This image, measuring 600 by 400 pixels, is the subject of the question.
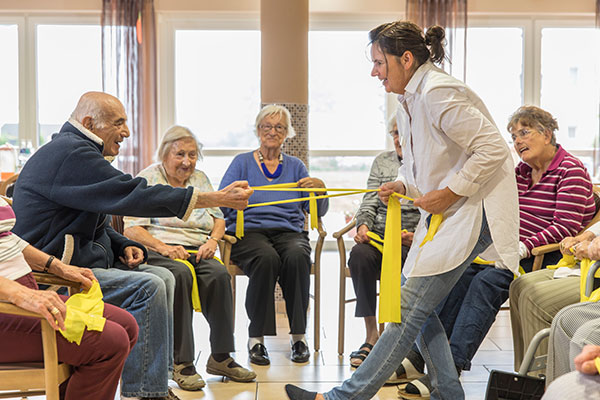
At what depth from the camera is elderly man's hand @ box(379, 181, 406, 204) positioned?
260 centimetres

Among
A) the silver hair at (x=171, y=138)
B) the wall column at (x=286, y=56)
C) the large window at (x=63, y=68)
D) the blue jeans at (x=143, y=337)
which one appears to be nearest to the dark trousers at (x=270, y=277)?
the silver hair at (x=171, y=138)

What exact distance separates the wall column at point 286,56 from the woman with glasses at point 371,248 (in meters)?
1.25

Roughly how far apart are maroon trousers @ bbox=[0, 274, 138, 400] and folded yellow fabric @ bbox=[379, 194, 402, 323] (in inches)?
35.8

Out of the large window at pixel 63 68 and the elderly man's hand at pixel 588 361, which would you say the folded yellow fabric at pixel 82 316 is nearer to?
the elderly man's hand at pixel 588 361

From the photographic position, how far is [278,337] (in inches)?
159

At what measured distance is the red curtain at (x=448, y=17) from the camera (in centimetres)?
665

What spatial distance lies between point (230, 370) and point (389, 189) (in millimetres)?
1264

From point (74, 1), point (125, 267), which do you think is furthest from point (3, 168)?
point (125, 267)

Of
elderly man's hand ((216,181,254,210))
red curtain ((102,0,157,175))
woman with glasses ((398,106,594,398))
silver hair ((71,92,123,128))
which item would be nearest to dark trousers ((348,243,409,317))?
woman with glasses ((398,106,594,398))

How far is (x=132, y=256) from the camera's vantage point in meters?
2.95

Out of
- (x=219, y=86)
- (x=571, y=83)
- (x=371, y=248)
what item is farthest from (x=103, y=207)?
(x=571, y=83)

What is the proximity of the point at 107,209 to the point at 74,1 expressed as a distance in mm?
5059

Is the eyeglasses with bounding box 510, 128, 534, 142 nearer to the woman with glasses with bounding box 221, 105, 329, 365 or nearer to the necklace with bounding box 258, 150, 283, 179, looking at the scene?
the woman with glasses with bounding box 221, 105, 329, 365

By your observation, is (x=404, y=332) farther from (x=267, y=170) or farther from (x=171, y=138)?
(x=267, y=170)
